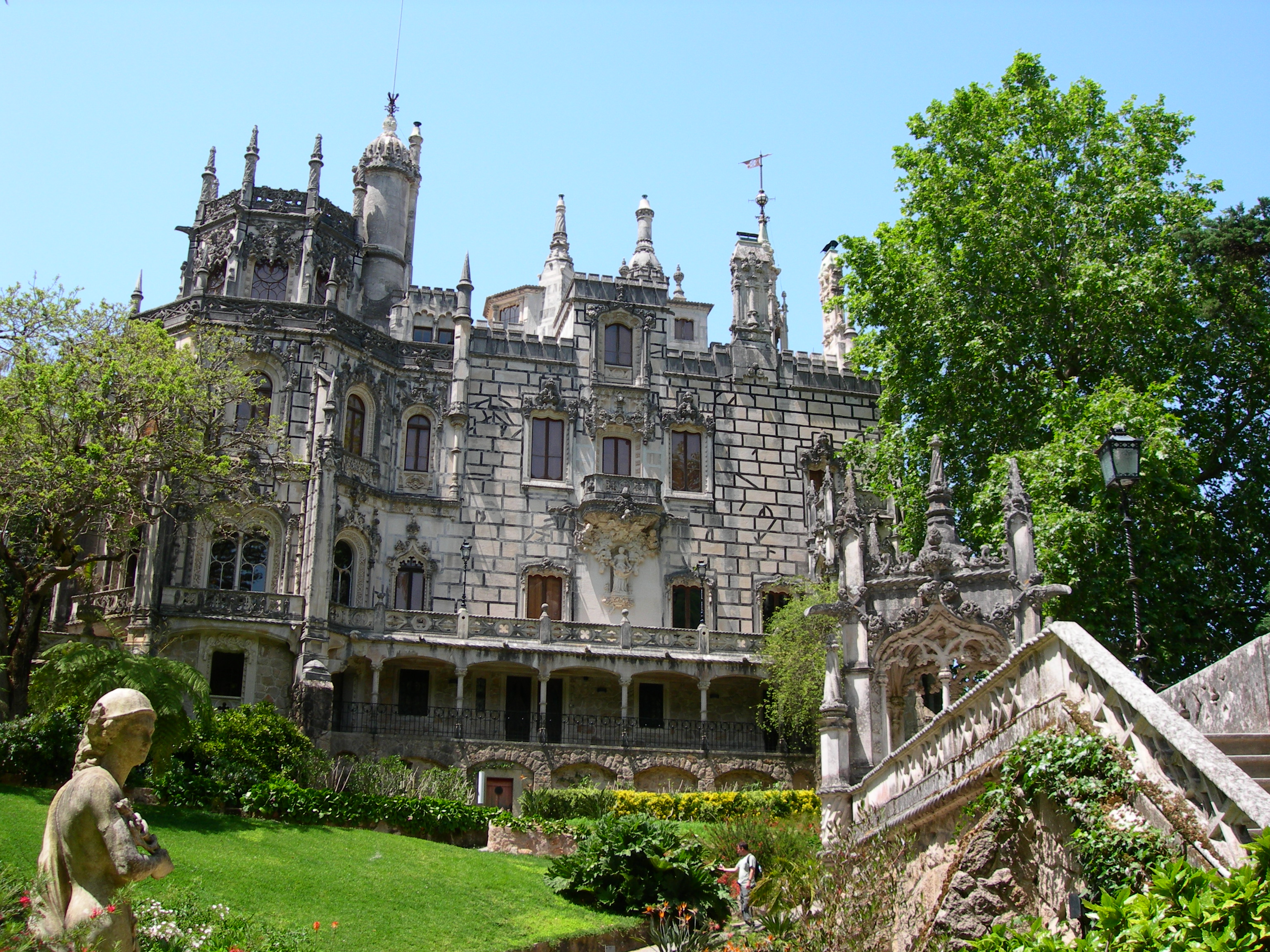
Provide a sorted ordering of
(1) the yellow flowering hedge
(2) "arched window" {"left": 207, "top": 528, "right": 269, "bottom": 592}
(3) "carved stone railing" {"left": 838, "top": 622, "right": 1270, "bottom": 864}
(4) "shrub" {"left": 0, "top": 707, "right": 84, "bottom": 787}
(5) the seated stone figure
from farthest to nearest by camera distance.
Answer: (2) "arched window" {"left": 207, "top": 528, "right": 269, "bottom": 592}, (1) the yellow flowering hedge, (4) "shrub" {"left": 0, "top": 707, "right": 84, "bottom": 787}, (3) "carved stone railing" {"left": 838, "top": 622, "right": 1270, "bottom": 864}, (5) the seated stone figure

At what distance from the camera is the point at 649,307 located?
38844mm

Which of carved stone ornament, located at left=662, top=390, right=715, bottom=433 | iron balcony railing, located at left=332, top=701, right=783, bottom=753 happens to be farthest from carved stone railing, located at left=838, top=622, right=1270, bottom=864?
carved stone ornament, located at left=662, top=390, right=715, bottom=433

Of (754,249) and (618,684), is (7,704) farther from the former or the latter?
(754,249)

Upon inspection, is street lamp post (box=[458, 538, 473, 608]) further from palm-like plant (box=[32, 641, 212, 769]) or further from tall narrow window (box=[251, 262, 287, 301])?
palm-like plant (box=[32, 641, 212, 769])

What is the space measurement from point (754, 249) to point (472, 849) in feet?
85.6

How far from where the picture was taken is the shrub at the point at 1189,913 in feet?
22.5

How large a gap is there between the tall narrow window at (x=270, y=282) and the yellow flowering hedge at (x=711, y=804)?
1665 centimetres

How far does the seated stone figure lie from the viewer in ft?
22.4

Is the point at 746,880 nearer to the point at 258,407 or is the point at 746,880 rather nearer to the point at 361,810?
the point at 361,810

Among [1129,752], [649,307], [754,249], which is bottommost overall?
[1129,752]

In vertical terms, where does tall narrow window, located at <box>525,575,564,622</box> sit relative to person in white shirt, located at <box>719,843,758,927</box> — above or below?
above

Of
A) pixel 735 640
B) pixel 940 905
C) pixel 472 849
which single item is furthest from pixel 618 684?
pixel 940 905

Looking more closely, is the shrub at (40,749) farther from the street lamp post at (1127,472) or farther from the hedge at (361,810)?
the street lamp post at (1127,472)

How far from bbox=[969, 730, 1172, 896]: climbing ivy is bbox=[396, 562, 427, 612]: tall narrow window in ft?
84.5
